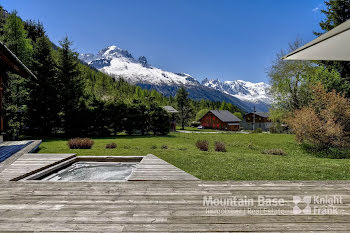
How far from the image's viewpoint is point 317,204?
3912mm

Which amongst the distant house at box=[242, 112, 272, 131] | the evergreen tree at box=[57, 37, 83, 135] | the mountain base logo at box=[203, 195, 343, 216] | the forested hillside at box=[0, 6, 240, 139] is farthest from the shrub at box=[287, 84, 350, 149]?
the distant house at box=[242, 112, 272, 131]

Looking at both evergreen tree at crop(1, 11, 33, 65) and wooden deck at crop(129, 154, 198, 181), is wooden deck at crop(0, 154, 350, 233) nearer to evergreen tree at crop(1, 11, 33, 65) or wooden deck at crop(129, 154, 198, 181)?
wooden deck at crop(129, 154, 198, 181)

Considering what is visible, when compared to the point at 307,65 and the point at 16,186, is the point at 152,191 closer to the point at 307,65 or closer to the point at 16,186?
the point at 16,186

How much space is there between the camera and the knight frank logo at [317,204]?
361 centimetres

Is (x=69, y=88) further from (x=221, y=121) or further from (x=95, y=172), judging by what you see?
(x=221, y=121)

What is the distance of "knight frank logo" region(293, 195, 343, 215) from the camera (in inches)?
142

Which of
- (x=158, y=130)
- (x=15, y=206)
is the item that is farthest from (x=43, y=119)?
(x=15, y=206)

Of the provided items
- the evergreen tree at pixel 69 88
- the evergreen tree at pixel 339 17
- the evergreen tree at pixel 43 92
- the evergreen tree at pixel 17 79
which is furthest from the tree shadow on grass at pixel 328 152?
the evergreen tree at pixel 17 79

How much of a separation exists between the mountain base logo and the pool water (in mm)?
3930

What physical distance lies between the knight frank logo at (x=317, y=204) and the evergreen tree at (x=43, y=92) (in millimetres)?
22390

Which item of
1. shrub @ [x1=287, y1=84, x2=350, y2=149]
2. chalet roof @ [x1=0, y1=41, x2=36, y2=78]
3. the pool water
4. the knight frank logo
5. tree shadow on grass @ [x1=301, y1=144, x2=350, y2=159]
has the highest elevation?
chalet roof @ [x1=0, y1=41, x2=36, y2=78]

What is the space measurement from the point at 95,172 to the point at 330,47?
7.79 metres

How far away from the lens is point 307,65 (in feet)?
78.6

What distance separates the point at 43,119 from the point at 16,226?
2055 cm
